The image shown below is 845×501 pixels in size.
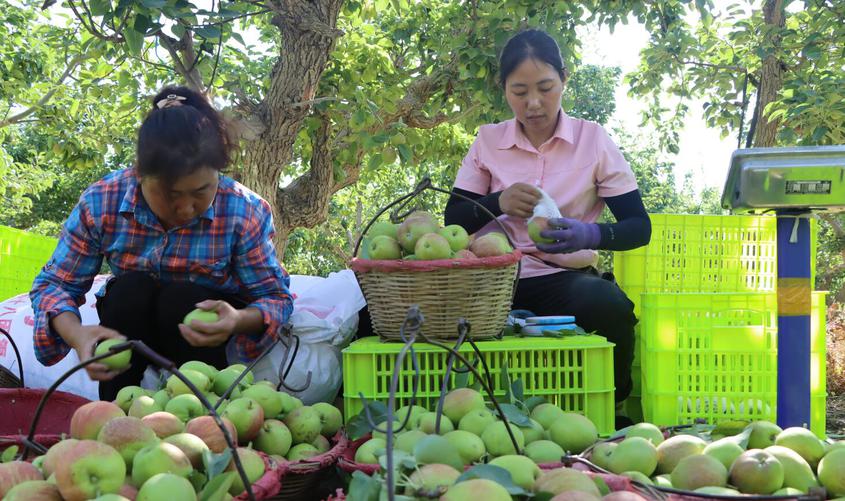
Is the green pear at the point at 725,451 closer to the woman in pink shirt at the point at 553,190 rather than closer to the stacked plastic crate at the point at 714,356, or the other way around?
the stacked plastic crate at the point at 714,356

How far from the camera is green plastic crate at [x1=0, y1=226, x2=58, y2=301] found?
3785 mm

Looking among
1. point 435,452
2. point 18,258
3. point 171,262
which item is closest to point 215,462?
point 435,452

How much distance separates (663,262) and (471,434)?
1805 mm

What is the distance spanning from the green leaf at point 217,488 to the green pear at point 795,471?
42.0 inches

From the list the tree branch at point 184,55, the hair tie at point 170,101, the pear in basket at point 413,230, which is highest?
the tree branch at point 184,55

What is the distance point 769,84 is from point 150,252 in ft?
16.8

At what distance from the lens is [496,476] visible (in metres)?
1.30

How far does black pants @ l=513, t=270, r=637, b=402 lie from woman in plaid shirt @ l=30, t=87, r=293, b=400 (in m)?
0.89

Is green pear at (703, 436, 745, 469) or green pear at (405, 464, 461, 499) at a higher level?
green pear at (405, 464, 461, 499)

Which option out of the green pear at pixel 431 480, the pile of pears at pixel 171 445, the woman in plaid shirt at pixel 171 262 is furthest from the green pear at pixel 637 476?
the woman in plaid shirt at pixel 171 262

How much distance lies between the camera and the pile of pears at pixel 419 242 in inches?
89.0

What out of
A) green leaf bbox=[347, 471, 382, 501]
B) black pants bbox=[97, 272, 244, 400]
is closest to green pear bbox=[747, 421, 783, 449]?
green leaf bbox=[347, 471, 382, 501]

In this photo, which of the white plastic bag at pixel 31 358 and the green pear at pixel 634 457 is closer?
the green pear at pixel 634 457

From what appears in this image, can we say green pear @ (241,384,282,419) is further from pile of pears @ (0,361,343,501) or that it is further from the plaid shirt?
the plaid shirt
